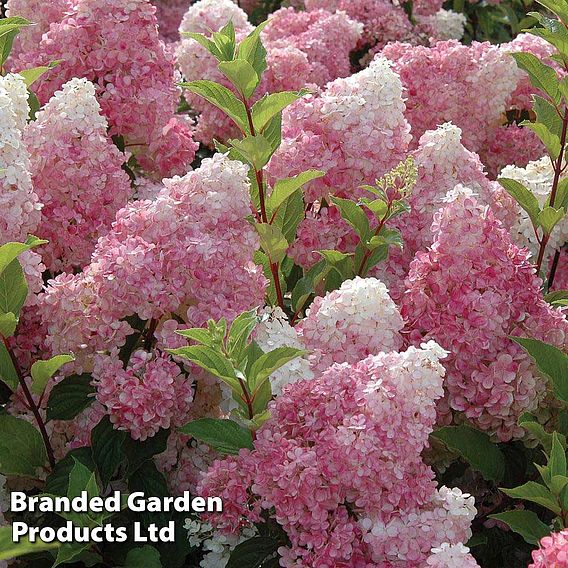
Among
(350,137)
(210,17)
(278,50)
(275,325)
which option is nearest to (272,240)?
(275,325)

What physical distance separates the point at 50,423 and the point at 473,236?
2.35 ft

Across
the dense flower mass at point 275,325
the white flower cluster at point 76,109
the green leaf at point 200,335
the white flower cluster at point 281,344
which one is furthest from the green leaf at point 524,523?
the white flower cluster at point 76,109

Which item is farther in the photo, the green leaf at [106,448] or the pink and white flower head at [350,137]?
the pink and white flower head at [350,137]

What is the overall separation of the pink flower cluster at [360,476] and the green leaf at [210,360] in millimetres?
88

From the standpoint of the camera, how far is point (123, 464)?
1.45 meters

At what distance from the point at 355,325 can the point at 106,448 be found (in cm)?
41

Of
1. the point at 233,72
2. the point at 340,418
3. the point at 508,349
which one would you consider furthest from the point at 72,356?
the point at 508,349

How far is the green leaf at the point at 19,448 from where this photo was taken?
1419 millimetres

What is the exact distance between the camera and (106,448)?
4.65 feet

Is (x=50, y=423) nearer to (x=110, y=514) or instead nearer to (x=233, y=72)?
(x=110, y=514)

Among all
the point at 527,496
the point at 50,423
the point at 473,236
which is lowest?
the point at 50,423

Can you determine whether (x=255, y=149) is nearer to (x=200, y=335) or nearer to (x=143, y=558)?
(x=200, y=335)

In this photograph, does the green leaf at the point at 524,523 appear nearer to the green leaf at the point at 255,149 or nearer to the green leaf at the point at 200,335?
the green leaf at the point at 200,335

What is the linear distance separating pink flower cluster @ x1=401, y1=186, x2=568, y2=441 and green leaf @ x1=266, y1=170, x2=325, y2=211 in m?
0.22
